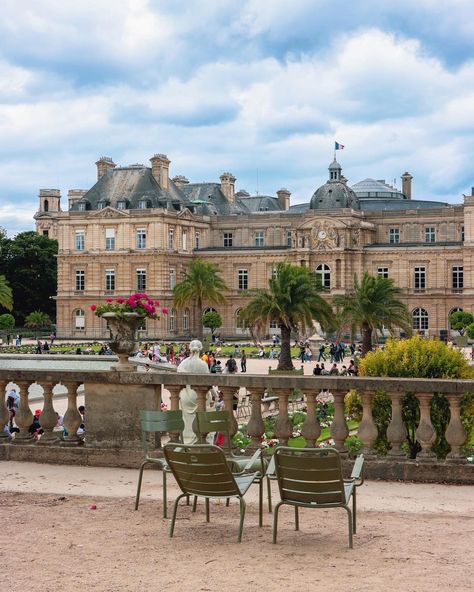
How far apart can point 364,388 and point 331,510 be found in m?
1.69

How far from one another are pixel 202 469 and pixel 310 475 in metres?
0.88

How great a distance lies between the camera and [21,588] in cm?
685

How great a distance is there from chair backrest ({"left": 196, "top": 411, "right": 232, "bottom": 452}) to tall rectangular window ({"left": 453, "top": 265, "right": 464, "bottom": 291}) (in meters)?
73.5

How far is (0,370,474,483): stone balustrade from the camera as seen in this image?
1023 cm

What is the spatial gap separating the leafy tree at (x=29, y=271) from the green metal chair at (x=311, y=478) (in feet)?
274

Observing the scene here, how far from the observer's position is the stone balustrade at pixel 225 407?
10.2 metres

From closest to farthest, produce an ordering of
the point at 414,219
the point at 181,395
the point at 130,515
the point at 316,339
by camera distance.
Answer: the point at 130,515 < the point at 181,395 < the point at 316,339 < the point at 414,219

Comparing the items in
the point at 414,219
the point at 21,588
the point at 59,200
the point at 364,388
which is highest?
the point at 59,200

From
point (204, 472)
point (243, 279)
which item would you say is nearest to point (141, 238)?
point (243, 279)

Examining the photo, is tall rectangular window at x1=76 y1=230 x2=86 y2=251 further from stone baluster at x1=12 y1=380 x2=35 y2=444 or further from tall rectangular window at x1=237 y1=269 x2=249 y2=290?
stone baluster at x1=12 y1=380 x2=35 y2=444

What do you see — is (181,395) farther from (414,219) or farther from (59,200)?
(59,200)

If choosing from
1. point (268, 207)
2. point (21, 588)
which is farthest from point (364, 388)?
point (268, 207)

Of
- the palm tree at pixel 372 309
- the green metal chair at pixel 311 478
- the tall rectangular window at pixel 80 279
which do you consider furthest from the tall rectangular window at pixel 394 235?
the green metal chair at pixel 311 478

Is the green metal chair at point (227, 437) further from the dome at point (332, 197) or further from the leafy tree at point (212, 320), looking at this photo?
the dome at point (332, 197)
